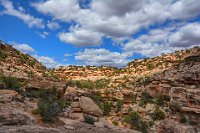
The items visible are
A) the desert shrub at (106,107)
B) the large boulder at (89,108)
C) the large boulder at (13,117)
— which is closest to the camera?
the large boulder at (13,117)

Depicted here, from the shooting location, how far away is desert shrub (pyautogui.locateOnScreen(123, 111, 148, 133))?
26.2 meters

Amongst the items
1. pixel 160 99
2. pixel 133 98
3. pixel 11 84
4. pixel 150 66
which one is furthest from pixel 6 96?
pixel 150 66

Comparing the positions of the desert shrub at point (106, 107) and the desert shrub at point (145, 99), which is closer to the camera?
the desert shrub at point (106, 107)

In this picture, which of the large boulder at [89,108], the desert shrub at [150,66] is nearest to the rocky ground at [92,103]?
the large boulder at [89,108]

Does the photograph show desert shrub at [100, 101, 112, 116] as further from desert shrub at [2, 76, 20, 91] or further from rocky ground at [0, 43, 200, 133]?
desert shrub at [2, 76, 20, 91]

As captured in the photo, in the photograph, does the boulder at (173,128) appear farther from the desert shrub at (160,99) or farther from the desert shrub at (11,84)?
the desert shrub at (11,84)

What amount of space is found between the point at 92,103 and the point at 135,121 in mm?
7466

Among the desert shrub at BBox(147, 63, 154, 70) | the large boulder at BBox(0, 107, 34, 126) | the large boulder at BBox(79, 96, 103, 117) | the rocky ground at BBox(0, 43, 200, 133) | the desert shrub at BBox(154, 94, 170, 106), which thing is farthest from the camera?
the desert shrub at BBox(147, 63, 154, 70)

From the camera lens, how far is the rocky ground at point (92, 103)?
15.7m

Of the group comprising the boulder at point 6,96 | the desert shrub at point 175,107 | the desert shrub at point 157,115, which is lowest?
the desert shrub at point 157,115

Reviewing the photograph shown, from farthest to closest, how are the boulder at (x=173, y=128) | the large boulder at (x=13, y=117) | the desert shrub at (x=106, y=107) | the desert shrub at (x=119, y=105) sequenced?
the desert shrub at (x=119, y=105), the desert shrub at (x=106, y=107), the boulder at (x=173, y=128), the large boulder at (x=13, y=117)

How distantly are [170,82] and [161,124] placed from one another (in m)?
9.71

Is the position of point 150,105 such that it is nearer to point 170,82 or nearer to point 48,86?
point 170,82

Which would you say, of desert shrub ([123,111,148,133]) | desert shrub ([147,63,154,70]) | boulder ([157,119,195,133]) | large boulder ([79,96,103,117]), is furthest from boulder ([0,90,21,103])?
desert shrub ([147,63,154,70])
